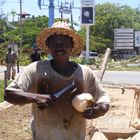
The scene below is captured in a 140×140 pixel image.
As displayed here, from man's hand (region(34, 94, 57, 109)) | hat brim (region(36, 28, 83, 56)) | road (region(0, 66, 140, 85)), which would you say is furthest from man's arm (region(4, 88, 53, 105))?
road (region(0, 66, 140, 85))

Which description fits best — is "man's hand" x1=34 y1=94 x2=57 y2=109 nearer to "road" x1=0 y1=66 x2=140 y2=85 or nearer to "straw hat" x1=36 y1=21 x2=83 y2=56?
"straw hat" x1=36 y1=21 x2=83 y2=56

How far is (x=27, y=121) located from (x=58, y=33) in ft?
22.6

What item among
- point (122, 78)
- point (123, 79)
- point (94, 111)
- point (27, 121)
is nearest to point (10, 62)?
point (123, 79)

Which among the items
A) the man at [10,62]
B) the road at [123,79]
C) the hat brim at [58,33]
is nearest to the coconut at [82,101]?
the hat brim at [58,33]

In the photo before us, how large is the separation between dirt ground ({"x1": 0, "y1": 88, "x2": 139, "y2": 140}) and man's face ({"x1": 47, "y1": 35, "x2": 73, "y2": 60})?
4.27m

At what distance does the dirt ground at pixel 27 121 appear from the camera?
8.65m

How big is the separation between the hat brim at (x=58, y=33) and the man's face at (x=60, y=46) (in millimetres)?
33

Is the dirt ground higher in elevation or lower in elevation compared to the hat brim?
lower

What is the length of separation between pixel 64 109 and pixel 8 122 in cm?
656

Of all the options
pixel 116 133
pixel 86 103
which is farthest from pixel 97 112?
pixel 116 133

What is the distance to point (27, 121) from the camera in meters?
10.4

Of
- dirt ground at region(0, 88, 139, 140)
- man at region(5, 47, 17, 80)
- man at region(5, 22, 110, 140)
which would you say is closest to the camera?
man at region(5, 22, 110, 140)

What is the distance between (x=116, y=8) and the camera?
8181cm

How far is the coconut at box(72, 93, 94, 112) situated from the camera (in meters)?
3.55
